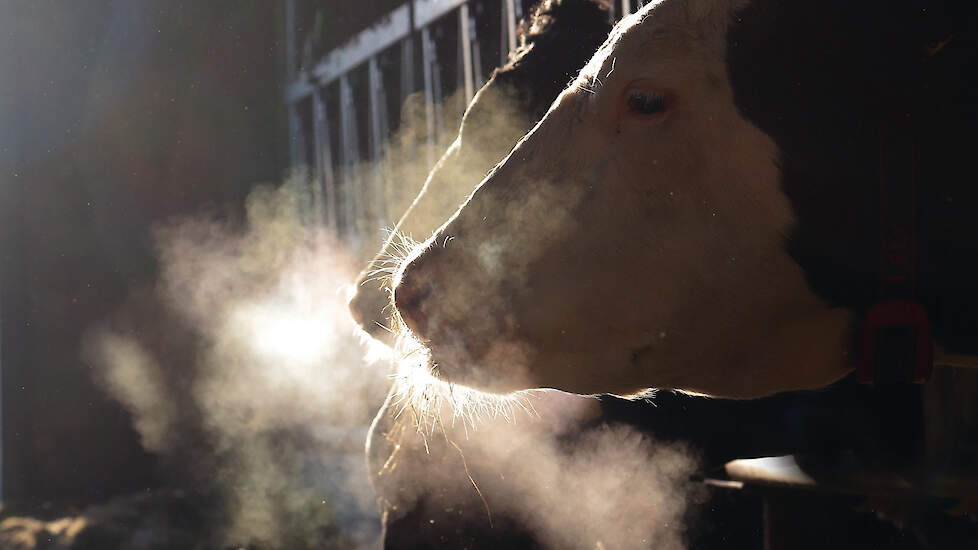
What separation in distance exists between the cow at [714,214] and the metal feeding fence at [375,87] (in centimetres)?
161

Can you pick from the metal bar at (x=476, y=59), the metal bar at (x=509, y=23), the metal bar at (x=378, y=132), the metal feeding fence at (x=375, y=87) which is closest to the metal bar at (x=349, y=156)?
the metal feeding fence at (x=375, y=87)

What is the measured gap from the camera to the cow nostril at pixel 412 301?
1.31 meters

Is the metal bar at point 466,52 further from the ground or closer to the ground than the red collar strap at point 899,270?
further from the ground

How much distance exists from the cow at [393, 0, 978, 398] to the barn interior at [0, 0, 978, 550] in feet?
7.51

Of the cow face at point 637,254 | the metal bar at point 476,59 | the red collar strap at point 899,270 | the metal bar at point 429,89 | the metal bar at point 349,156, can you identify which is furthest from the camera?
the metal bar at point 349,156

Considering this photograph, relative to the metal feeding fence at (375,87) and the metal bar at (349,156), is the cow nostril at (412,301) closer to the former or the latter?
the metal feeding fence at (375,87)

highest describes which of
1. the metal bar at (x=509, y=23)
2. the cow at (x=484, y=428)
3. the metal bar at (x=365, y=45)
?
the metal bar at (x=365, y=45)

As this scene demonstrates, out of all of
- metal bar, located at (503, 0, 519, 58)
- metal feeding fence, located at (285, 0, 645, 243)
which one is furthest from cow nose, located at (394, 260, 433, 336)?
metal bar, located at (503, 0, 519, 58)

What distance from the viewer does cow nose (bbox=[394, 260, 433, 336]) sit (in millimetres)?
1312

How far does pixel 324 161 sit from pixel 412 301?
→ 16.3ft

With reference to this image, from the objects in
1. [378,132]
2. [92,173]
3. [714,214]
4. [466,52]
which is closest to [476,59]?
[466,52]

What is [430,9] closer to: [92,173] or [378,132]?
[378,132]

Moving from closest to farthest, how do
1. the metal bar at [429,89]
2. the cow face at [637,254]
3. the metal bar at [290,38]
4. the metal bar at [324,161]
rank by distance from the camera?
the cow face at [637,254] < the metal bar at [429,89] < the metal bar at [324,161] < the metal bar at [290,38]

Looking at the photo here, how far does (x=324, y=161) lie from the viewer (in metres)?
6.06
